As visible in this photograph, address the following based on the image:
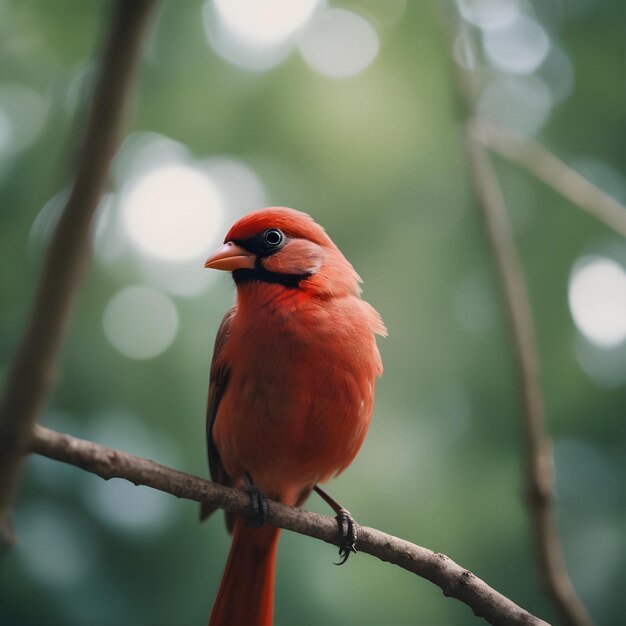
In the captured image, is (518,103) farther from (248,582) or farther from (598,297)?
(248,582)

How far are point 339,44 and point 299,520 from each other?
7.63 feet

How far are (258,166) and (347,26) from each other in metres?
0.75

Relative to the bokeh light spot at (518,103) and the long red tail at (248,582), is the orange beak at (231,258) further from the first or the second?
the bokeh light spot at (518,103)

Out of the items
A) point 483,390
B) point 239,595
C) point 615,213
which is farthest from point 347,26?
point 239,595

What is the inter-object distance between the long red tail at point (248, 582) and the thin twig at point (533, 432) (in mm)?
907

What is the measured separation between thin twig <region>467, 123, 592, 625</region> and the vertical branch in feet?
6.61

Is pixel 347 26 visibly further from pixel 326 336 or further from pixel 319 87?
pixel 326 336

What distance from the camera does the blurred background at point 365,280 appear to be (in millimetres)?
3033

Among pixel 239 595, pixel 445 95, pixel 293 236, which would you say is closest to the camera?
pixel 293 236

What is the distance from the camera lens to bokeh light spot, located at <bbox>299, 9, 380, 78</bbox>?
3.43m

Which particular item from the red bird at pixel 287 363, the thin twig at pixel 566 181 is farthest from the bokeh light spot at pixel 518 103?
the red bird at pixel 287 363

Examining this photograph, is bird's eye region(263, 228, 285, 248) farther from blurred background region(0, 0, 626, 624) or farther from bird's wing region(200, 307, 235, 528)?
blurred background region(0, 0, 626, 624)

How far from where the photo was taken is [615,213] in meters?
2.79

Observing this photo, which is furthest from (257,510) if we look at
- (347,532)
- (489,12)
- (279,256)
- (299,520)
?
(489,12)
